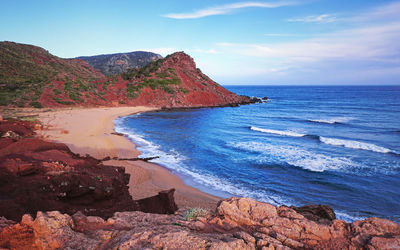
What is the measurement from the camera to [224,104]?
61.1m

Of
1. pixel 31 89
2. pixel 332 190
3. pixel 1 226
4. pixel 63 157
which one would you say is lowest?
pixel 332 190

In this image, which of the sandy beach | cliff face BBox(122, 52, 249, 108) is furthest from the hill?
the sandy beach

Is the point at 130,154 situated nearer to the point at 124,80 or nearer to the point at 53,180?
the point at 53,180

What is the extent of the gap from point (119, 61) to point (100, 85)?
68356 mm

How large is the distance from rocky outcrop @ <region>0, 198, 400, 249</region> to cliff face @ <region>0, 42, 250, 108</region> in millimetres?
39535

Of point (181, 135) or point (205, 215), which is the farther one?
point (181, 135)

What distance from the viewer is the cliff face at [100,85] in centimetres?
4131

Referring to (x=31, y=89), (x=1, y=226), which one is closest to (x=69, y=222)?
(x=1, y=226)

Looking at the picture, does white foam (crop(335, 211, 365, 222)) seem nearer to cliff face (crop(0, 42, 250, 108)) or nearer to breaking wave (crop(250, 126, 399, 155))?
breaking wave (crop(250, 126, 399, 155))

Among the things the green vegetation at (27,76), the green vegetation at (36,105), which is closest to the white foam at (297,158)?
the green vegetation at (36,105)

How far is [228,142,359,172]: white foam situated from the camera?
53.3 ft

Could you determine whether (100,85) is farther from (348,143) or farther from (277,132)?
(348,143)

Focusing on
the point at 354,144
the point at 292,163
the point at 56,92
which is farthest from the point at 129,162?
the point at 56,92

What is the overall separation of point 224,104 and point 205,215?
186 ft
